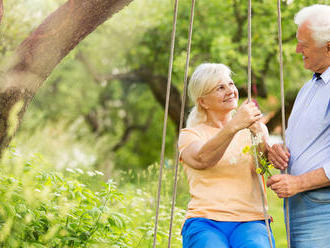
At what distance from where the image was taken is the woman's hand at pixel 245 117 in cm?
217

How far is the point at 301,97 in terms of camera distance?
7.67 feet

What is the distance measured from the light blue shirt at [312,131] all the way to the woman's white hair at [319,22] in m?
0.13

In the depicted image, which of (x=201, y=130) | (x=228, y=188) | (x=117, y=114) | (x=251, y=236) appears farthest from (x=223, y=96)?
(x=117, y=114)

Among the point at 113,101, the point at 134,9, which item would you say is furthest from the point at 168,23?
the point at 113,101

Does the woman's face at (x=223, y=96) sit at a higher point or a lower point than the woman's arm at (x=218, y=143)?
higher

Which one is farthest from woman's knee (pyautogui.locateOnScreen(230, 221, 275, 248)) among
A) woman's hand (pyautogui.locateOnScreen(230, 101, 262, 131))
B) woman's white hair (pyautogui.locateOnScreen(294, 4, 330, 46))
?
woman's white hair (pyautogui.locateOnScreen(294, 4, 330, 46))

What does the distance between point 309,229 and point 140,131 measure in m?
12.2

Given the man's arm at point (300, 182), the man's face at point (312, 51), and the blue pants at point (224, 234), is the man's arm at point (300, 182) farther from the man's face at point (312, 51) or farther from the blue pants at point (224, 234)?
the man's face at point (312, 51)

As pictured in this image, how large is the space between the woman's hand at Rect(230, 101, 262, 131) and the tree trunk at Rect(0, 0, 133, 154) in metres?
0.92

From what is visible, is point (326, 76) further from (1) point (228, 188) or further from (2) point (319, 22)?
(1) point (228, 188)

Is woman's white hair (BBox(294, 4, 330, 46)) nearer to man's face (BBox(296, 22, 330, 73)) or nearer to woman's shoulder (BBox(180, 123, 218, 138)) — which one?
man's face (BBox(296, 22, 330, 73))

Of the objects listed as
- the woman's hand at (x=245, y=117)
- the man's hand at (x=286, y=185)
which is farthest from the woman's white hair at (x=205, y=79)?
the man's hand at (x=286, y=185)

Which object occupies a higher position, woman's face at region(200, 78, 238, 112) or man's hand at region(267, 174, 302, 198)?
woman's face at region(200, 78, 238, 112)

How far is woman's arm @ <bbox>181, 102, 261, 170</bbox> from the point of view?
217 cm
